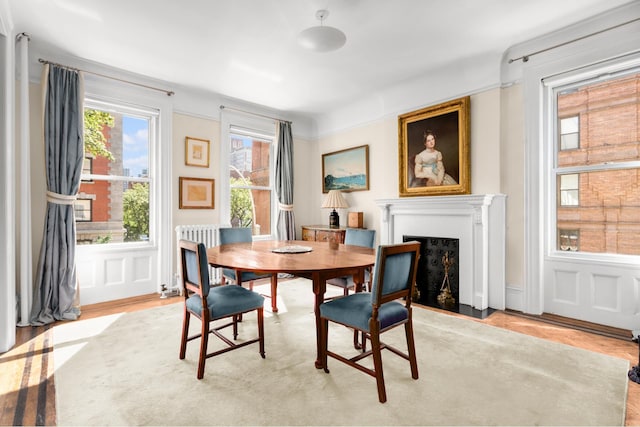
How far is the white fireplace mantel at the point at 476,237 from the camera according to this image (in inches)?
136

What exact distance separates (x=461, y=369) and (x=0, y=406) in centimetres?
277

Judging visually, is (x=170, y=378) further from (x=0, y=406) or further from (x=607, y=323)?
(x=607, y=323)

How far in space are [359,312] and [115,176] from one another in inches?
139

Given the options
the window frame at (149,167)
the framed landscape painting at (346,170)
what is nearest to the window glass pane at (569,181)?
the framed landscape painting at (346,170)

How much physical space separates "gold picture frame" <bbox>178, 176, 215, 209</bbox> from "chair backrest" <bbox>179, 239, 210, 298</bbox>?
220 cm

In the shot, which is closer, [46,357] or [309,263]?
[309,263]

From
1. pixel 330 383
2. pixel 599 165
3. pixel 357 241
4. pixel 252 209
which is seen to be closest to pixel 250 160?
pixel 252 209

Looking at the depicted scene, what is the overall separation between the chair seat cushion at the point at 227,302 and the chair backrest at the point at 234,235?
1.20 m

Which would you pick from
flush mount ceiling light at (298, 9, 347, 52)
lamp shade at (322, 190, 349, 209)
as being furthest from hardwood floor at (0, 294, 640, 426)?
flush mount ceiling light at (298, 9, 347, 52)

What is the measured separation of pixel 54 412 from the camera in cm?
172

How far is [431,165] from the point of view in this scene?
3.96 m

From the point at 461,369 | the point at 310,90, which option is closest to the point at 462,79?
the point at 310,90

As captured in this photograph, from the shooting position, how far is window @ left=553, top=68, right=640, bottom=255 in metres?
2.86

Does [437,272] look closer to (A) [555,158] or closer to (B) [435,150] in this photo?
(B) [435,150]
